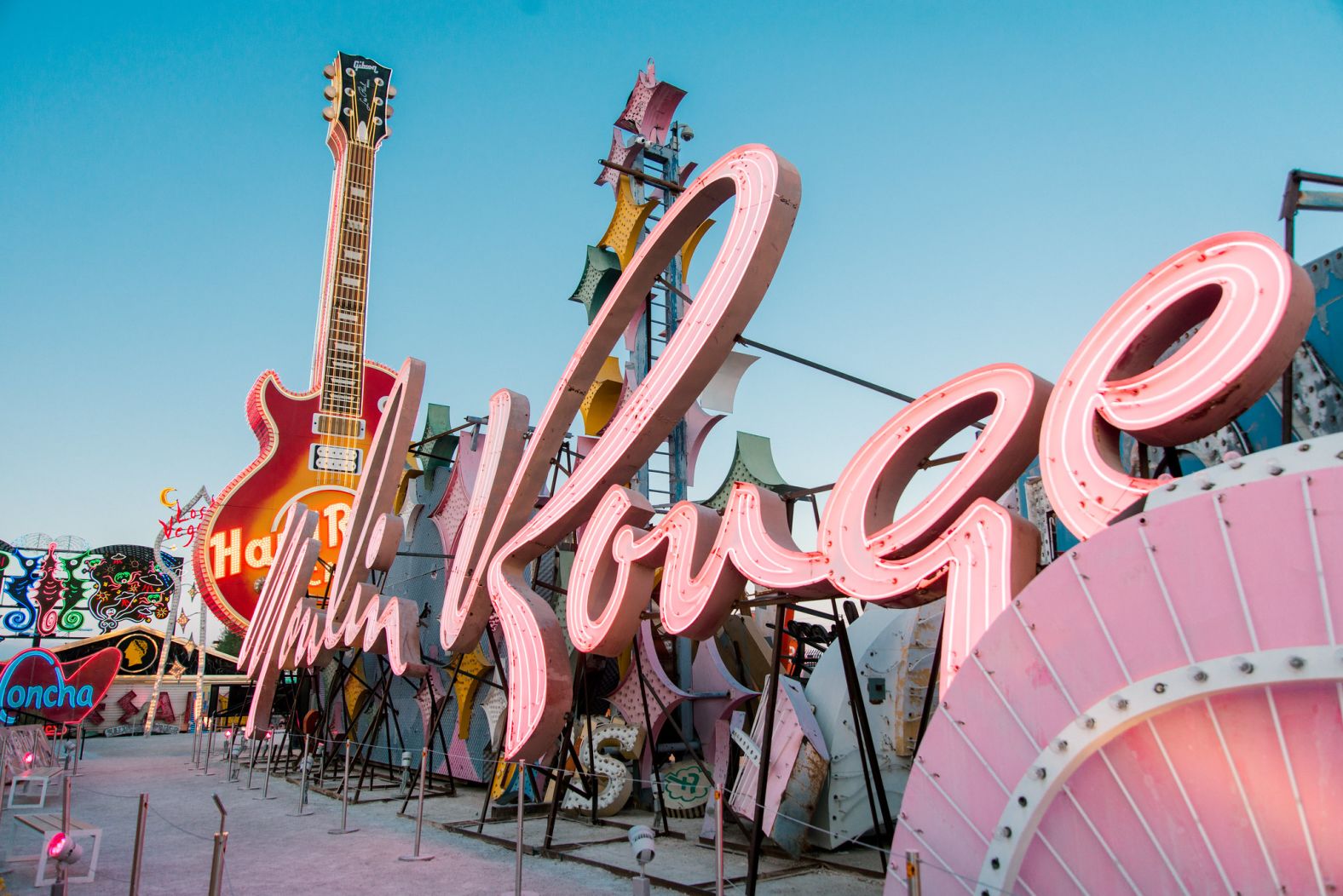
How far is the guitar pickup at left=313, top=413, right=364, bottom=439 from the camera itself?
135 feet

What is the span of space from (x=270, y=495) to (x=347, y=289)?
34.8ft

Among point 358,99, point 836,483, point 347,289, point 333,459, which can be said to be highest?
point 358,99

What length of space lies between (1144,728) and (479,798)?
1560cm

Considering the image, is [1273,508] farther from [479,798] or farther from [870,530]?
[479,798]

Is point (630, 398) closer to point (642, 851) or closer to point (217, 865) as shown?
point (642, 851)

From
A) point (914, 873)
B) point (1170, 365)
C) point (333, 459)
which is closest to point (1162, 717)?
point (914, 873)

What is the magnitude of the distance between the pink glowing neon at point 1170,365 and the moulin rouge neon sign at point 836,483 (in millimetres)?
11

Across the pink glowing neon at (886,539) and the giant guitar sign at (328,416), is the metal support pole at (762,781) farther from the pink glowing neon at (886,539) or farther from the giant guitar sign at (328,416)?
the giant guitar sign at (328,416)

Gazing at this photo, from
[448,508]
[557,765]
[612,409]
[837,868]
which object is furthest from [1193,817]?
[448,508]

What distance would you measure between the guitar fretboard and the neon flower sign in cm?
1905

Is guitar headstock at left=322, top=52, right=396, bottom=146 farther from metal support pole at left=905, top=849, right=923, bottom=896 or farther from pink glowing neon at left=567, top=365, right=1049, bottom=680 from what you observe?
metal support pole at left=905, top=849, right=923, bottom=896

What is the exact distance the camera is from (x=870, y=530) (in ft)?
21.5

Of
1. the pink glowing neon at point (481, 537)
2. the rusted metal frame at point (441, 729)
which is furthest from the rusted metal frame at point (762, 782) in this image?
the rusted metal frame at point (441, 729)

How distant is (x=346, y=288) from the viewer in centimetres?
4309
